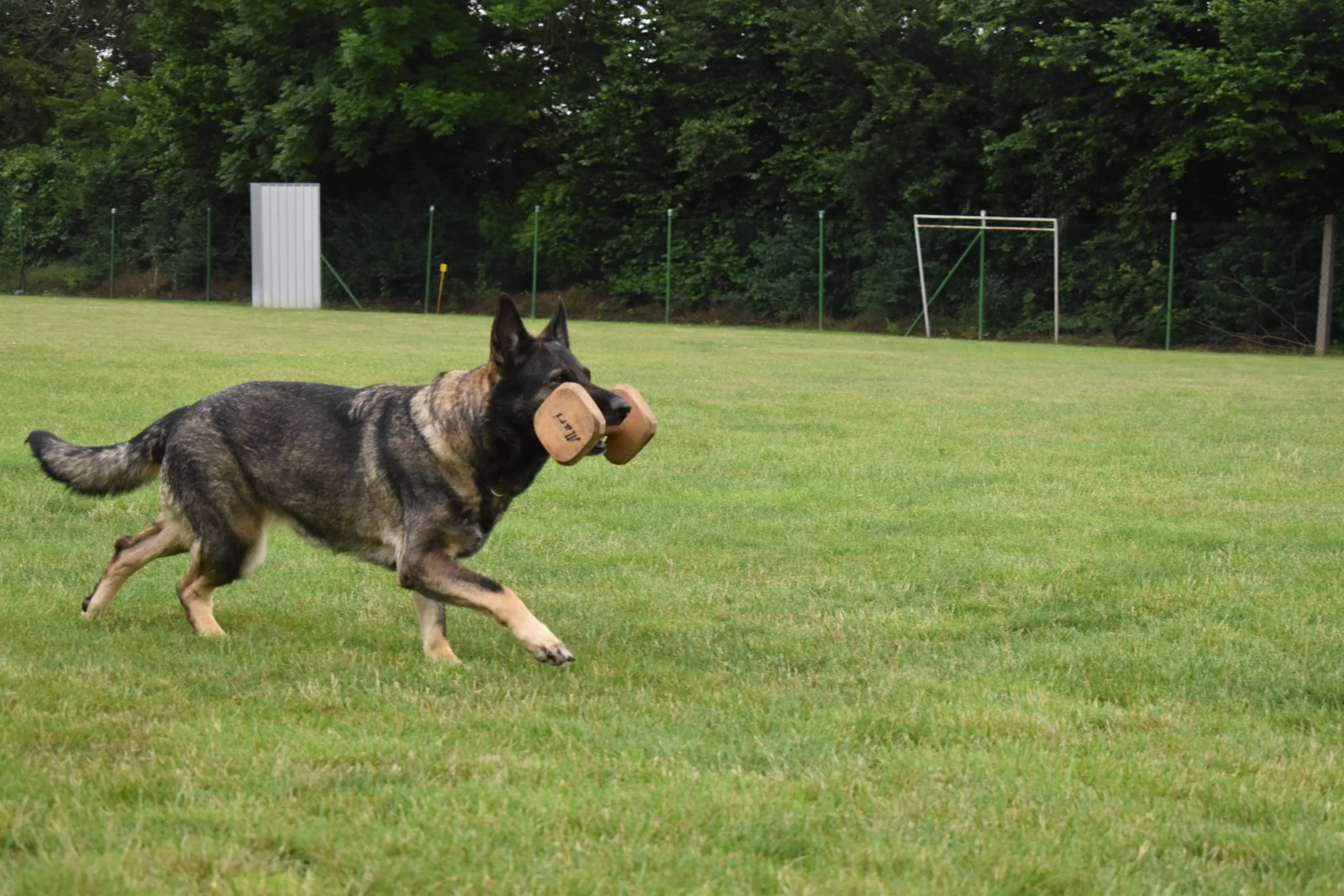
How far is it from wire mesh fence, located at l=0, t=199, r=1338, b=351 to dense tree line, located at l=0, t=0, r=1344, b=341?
78 mm

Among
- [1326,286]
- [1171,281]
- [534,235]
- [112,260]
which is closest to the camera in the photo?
[1326,286]

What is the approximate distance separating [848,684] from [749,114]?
3407 centimetres

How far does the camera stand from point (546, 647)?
4.89 meters

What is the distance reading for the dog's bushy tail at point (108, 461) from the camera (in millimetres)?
6016

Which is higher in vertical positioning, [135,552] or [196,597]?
[135,552]

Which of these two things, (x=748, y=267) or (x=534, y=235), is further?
(x=534, y=235)

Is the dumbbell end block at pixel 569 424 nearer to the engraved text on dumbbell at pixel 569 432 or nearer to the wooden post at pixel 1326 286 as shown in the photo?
the engraved text on dumbbell at pixel 569 432

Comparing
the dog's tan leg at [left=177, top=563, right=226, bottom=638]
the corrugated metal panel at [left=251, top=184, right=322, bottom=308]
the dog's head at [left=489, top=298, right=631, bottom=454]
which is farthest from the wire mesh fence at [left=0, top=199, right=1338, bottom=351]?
the dog's tan leg at [left=177, top=563, right=226, bottom=638]

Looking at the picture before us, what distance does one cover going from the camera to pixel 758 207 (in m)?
37.8

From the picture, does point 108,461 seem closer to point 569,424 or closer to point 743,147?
point 569,424

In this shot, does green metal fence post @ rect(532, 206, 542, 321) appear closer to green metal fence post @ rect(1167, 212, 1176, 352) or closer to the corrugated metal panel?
the corrugated metal panel

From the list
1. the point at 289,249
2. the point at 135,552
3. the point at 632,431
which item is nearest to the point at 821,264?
the point at 289,249

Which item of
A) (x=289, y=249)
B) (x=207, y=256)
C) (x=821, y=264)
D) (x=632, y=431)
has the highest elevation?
(x=289, y=249)

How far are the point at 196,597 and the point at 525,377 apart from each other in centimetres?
169
